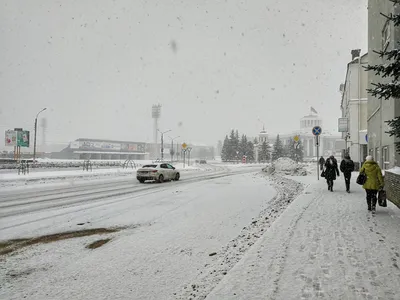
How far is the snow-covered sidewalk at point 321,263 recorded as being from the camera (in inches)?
145

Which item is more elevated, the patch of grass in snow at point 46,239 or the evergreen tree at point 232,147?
the evergreen tree at point 232,147

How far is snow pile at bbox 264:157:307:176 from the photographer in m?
27.6

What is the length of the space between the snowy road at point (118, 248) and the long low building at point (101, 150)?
3141 inches

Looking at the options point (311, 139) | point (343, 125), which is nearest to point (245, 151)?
point (311, 139)

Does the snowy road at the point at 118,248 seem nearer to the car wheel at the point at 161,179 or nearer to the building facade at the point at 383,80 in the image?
the building facade at the point at 383,80

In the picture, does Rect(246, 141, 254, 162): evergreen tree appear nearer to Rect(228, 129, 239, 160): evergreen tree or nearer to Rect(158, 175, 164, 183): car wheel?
Rect(228, 129, 239, 160): evergreen tree

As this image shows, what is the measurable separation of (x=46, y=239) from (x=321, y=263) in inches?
204

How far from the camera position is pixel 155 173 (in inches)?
825

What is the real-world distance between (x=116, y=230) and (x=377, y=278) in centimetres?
532

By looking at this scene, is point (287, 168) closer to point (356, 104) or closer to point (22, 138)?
point (356, 104)

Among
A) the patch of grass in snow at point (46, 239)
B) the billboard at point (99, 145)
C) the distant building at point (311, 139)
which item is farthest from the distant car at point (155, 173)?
the distant building at point (311, 139)

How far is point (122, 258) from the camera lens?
17.7 ft

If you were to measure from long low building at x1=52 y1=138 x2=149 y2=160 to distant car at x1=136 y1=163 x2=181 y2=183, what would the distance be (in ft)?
225

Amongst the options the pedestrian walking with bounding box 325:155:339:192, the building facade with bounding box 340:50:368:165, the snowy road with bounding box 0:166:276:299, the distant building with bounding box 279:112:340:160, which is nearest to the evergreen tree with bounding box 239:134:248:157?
the distant building with bounding box 279:112:340:160
